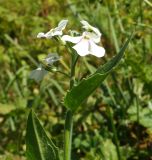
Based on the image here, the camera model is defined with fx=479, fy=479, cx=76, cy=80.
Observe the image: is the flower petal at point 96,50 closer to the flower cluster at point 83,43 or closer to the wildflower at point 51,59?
the flower cluster at point 83,43

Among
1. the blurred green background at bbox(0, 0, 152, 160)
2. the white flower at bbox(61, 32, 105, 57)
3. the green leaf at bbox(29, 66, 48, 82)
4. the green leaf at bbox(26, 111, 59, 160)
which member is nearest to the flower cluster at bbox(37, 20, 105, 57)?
the white flower at bbox(61, 32, 105, 57)

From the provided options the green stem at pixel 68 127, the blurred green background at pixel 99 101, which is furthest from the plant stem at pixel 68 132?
the blurred green background at pixel 99 101

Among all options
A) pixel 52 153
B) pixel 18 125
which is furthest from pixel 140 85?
pixel 52 153

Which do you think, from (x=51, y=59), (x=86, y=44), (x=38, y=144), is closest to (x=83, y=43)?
(x=86, y=44)

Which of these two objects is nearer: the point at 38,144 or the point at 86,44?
the point at 86,44

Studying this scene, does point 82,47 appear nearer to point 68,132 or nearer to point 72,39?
point 72,39
